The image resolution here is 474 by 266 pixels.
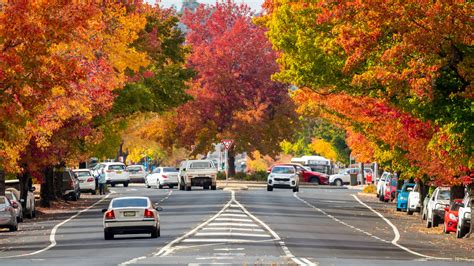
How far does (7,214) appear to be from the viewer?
4875 cm

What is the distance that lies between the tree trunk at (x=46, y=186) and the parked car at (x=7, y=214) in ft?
62.9

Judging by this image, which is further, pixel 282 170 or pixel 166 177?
pixel 166 177

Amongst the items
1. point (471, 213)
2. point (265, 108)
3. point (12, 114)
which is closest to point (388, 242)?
point (471, 213)

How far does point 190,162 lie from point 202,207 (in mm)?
21259

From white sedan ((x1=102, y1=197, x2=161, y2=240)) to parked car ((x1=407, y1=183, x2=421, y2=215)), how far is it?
26285 mm

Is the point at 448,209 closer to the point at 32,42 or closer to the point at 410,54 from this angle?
the point at 410,54

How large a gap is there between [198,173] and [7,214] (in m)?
37.7

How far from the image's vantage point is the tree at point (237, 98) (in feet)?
364

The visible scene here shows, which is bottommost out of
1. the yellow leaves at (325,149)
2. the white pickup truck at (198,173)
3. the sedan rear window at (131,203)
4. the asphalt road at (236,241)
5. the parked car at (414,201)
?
the asphalt road at (236,241)

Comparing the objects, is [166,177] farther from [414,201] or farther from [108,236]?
[108,236]

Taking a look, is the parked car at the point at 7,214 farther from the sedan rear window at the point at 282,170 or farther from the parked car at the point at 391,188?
the sedan rear window at the point at 282,170

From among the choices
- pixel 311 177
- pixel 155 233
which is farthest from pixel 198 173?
pixel 155 233

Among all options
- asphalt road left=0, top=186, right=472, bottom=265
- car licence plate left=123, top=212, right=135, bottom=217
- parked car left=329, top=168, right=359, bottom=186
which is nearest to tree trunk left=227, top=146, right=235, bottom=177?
parked car left=329, top=168, right=359, bottom=186

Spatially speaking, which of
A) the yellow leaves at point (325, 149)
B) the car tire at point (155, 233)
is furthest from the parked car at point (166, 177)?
the yellow leaves at point (325, 149)
